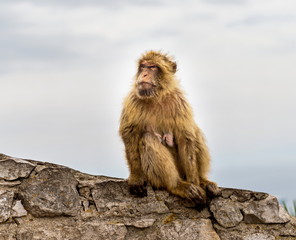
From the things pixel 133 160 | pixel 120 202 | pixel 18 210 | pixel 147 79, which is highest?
pixel 147 79

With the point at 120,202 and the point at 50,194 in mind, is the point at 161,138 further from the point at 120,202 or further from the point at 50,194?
the point at 50,194

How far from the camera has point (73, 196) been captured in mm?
5215

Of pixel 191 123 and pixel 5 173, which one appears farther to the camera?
pixel 191 123

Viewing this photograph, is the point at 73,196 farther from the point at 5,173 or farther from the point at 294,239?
the point at 294,239

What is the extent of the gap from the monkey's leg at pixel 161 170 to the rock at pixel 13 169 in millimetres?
1147

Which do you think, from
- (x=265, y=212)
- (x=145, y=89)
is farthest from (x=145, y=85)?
(x=265, y=212)

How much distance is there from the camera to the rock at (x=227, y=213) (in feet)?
17.9

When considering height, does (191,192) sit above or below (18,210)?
above

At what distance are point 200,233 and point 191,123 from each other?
3.89 feet

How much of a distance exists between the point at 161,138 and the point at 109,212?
3.18 feet

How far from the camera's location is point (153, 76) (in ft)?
19.6

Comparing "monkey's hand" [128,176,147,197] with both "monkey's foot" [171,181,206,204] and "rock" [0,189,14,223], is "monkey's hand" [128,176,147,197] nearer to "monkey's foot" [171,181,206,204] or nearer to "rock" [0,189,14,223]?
"monkey's foot" [171,181,206,204]

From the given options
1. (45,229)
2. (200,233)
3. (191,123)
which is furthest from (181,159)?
(45,229)

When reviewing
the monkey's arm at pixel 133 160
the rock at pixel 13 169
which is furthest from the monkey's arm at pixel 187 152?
the rock at pixel 13 169
